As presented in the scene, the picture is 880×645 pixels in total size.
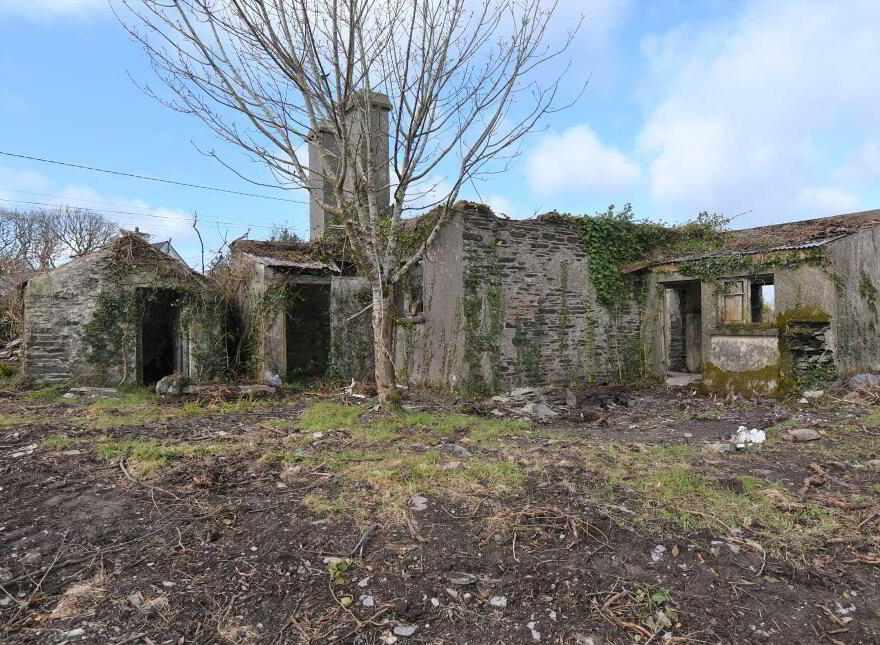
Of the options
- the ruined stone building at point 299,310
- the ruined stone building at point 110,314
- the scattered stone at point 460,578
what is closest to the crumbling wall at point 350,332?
the ruined stone building at point 299,310

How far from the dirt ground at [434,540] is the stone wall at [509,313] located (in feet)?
12.4

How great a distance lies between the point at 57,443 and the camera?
20.8 feet

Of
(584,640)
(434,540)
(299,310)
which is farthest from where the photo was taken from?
(299,310)

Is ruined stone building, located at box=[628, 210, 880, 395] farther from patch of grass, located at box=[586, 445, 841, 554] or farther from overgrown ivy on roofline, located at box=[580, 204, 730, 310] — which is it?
patch of grass, located at box=[586, 445, 841, 554]

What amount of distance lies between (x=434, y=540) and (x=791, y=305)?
9.18 meters

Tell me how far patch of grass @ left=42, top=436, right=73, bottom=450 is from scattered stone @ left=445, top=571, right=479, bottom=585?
517 cm

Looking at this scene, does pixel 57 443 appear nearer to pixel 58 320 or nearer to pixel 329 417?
pixel 329 417

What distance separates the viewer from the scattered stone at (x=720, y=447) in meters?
6.46

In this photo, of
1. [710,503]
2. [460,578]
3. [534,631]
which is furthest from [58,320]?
[710,503]

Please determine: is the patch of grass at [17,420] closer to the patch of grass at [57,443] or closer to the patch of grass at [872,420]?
the patch of grass at [57,443]

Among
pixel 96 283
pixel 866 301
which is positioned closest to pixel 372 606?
pixel 96 283

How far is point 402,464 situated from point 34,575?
300 centimetres

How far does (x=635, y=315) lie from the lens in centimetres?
1259

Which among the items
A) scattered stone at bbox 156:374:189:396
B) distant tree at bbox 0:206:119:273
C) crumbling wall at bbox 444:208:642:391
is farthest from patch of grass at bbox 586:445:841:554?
distant tree at bbox 0:206:119:273
